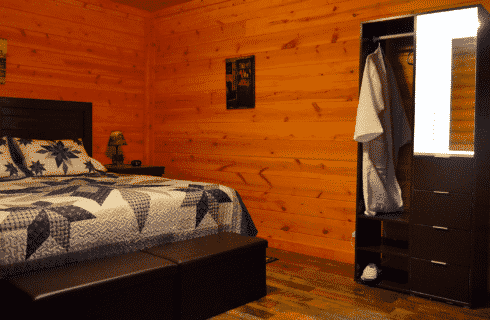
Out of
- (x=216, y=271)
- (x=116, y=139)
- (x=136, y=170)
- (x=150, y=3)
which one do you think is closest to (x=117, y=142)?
(x=116, y=139)

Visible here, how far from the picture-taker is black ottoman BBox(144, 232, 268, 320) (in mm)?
2219

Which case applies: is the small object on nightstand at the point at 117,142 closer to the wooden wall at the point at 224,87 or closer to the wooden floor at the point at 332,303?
the wooden wall at the point at 224,87

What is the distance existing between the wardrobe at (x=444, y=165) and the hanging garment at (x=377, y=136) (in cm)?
6

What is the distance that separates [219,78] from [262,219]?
4.77ft

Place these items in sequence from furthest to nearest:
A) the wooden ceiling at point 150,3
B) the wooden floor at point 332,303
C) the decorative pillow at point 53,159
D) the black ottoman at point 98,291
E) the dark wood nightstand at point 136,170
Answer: the wooden ceiling at point 150,3 < the dark wood nightstand at point 136,170 < the decorative pillow at point 53,159 < the wooden floor at point 332,303 < the black ottoman at point 98,291

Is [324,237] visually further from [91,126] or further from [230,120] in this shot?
[91,126]

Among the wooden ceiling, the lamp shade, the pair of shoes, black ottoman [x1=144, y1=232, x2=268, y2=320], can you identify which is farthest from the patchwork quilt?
the wooden ceiling

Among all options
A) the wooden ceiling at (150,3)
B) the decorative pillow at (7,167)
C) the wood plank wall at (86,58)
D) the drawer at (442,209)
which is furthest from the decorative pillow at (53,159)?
the drawer at (442,209)

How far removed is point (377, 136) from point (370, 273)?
911 mm

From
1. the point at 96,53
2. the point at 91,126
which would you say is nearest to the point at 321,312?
the point at 91,126

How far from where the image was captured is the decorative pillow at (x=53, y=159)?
10.8 ft

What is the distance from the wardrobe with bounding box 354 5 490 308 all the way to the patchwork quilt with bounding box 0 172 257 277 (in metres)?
1.00

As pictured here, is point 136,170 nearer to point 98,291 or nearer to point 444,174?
point 98,291

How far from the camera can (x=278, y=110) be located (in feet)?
12.6
